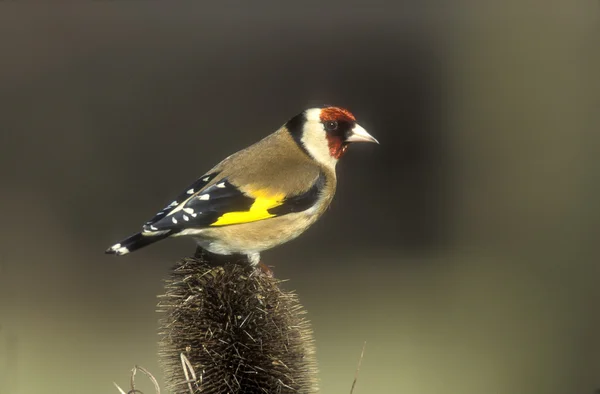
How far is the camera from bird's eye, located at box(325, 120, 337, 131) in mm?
2018

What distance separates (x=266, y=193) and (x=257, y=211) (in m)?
0.07

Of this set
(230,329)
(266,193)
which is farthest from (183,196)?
(230,329)

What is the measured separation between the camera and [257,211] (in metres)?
1.90

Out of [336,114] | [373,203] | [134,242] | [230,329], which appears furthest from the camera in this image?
[373,203]

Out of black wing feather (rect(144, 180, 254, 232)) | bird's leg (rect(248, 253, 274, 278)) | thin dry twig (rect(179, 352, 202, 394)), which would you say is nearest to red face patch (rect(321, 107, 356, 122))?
black wing feather (rect(144, 180, 254, 232))

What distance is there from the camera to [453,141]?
21.4 ft

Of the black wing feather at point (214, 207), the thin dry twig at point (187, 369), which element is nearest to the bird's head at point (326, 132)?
the black wing feather at point (214, 207)

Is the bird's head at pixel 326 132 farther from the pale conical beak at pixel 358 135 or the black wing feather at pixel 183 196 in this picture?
the black wing feather at pixel 183 196

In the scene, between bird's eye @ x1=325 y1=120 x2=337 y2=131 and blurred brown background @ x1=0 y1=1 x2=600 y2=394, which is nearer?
bird's eye @ x1=325 y1=120 x2=337 y2=131

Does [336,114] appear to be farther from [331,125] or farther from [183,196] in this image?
[183,196]

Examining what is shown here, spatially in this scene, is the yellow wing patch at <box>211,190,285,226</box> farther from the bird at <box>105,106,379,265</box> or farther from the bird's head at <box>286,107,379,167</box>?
the bird's head at <box>286,107,379,167</box>

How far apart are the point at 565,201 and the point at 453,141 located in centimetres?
109

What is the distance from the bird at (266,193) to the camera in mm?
1808

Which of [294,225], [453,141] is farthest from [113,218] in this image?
[294,225]
